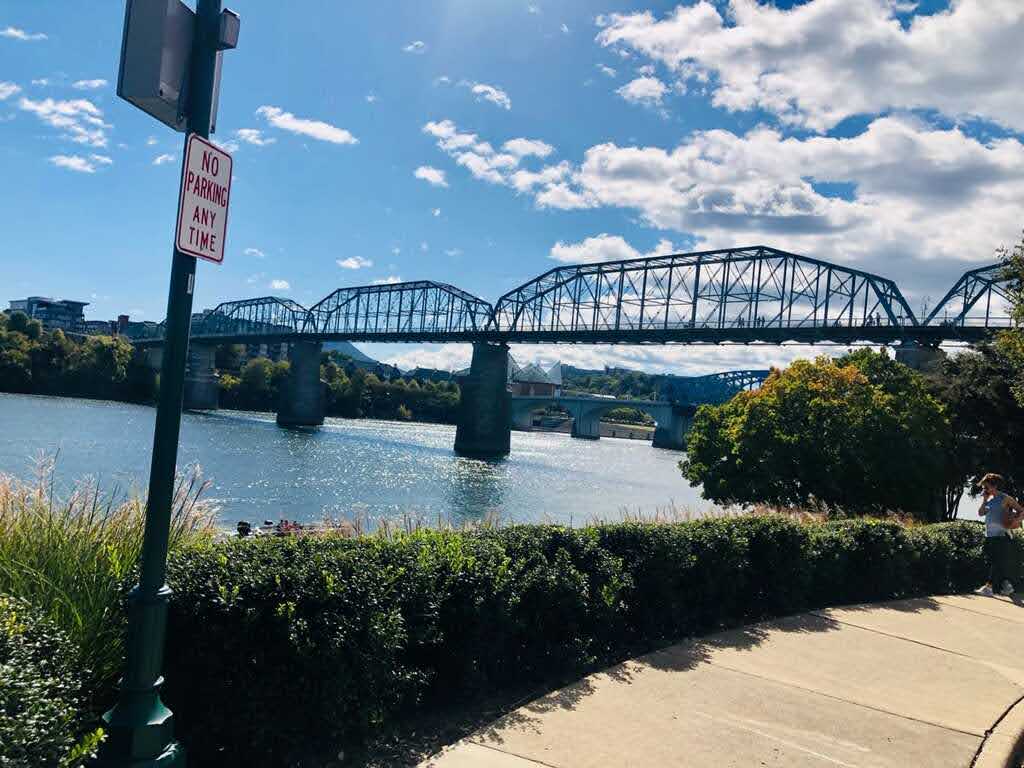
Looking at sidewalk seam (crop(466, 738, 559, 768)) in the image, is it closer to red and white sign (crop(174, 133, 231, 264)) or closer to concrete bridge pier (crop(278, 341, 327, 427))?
red and white sign (crop(174, 133, 231, 264))

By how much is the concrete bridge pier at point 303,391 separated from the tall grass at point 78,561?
106 metres

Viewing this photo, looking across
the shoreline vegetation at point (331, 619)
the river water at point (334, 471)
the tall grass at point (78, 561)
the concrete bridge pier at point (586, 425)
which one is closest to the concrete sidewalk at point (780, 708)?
the shoreline vegetation at point (331, 619)

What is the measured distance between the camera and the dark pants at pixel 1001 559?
12.7 m

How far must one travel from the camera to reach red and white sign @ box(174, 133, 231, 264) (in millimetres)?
3990

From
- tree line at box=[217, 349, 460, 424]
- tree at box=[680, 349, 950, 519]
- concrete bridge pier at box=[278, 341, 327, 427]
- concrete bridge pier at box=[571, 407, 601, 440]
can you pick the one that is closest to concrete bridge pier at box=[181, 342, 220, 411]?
tree line at box=[217, 349, 460, 424]

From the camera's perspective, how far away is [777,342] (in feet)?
267

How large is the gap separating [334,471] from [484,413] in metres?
37.8

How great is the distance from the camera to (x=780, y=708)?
6.39 metres

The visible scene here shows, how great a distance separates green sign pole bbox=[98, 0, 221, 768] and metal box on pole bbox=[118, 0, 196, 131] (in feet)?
0.52

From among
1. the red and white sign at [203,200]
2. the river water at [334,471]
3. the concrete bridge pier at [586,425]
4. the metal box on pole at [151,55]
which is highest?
Answer: the metal box on pole at [151,55]

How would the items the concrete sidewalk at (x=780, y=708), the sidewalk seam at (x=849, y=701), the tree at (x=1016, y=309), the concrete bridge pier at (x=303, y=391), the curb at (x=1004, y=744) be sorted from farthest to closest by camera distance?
the concrete bridge pier at (x=303, y=391), the tree at (x=1016, y=309), the sidewalk seam at (x=849, y=701), the curb at (x=1004, y=744), the concrete sidewalk at (x=780, y=708)

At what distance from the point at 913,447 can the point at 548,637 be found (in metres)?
22.1

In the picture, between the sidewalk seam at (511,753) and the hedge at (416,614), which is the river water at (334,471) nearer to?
the hedge at (416,614)

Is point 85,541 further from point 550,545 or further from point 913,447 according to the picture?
point 913,447
